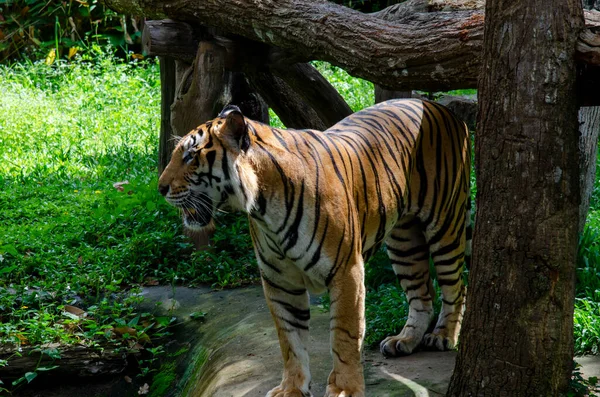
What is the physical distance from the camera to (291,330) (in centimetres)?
400

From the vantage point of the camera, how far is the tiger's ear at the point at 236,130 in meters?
3.59

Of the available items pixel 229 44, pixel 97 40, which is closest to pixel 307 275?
pixel 229 44

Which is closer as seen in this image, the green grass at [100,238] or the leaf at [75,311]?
the green grass at [100,238]

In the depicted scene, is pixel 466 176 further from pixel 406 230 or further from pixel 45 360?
pixel 45 360

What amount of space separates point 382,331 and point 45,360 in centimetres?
219

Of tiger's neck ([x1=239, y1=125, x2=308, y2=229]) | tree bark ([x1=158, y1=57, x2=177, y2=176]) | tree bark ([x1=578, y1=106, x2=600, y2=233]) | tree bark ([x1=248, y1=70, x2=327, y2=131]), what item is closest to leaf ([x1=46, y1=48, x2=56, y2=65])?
tree bark ([x1=158, y1=57, x2=177, y2=176])

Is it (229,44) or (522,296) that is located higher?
(229,44)

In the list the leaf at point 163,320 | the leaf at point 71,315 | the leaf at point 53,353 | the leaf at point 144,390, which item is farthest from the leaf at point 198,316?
the leaf at point 53,353

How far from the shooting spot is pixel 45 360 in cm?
523

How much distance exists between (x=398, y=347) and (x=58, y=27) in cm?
1068

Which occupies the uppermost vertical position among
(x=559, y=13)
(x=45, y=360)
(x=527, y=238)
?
(x=559, y=13)

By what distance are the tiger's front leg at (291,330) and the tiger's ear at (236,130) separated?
0.76m

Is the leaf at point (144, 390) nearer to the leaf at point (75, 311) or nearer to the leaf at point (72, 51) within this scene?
the leaf at point (75, 311)

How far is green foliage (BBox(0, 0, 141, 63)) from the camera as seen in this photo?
527 inches
